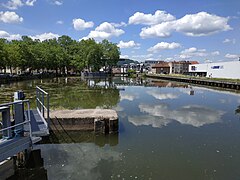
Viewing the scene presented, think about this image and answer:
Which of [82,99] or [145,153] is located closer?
[145,153]

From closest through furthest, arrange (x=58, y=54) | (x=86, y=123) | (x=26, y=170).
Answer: (x=26, y=170) < (x=86, y=123) < (x=58, y=54)

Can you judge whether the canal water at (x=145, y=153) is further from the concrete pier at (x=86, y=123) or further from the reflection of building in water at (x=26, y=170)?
the concrete pier at (x=86, y=123)

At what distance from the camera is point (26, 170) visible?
6.95m

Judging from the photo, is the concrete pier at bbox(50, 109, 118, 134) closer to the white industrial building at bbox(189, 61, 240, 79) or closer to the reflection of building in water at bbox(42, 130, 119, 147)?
the reflection of building in water at bbox(42, 130, 119, 147)

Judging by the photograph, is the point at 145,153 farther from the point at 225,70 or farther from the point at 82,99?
the point at 225,70

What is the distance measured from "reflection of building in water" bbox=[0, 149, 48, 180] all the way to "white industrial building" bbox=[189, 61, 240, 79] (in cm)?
5510

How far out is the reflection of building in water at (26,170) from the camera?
244 inches

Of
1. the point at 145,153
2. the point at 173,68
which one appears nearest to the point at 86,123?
the point at 145,153

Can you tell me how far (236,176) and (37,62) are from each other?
6322cm

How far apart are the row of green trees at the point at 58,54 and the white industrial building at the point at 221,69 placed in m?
35.8

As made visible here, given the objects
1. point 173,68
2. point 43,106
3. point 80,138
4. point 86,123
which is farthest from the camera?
point 173,68

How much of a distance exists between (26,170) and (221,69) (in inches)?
2512

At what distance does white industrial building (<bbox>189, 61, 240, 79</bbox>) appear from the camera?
53.3 metres

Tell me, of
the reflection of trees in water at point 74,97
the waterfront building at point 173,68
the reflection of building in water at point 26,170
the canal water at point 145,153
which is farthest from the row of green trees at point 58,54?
the waterfront building at point 173,68
